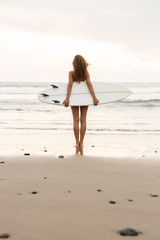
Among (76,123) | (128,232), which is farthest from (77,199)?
(76,123)

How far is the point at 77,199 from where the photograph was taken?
2.92 metres

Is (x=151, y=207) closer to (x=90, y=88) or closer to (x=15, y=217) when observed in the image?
(x=15, y=217)

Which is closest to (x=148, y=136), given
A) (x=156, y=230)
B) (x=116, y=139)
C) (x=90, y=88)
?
(x=116, y=139)

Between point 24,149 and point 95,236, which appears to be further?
point 24,149

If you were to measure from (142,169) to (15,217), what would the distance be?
2353mm

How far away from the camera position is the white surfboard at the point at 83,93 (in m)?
5.99

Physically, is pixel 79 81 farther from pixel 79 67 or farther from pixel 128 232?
pixel 128 232

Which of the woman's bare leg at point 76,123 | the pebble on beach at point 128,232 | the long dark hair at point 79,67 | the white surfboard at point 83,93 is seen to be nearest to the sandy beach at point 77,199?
the pebble on beach at point 128,232

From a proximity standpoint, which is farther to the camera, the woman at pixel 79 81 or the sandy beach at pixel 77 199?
the woman at pixel 79 81

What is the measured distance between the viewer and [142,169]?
4.38 meters

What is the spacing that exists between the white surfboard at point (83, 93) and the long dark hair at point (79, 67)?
32 cm

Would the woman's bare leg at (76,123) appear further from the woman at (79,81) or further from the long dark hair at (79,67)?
the long dark hair at (79,67)

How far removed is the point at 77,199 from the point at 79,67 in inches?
123

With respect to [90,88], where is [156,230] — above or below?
below
